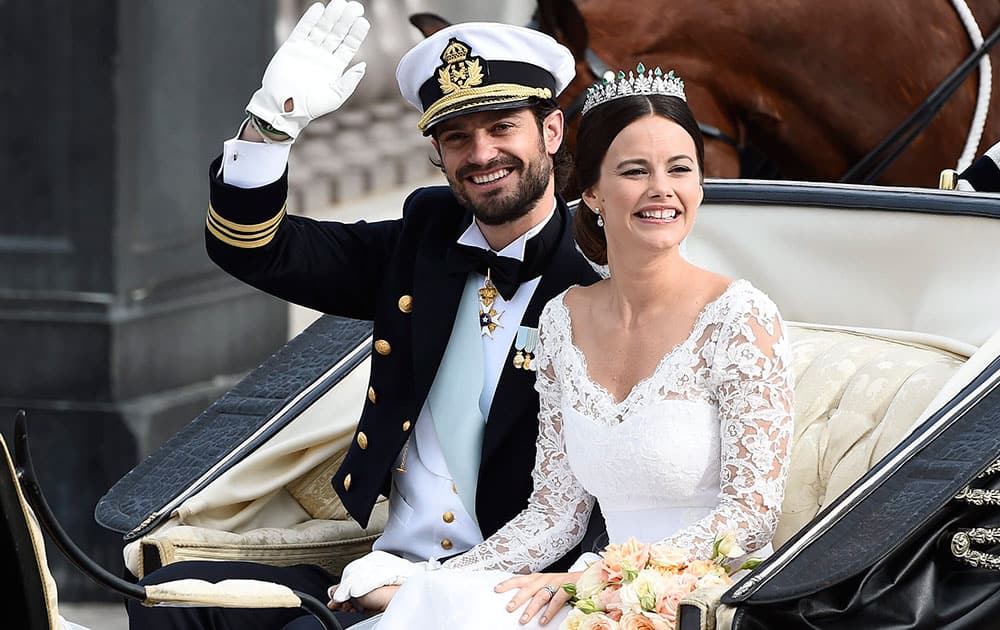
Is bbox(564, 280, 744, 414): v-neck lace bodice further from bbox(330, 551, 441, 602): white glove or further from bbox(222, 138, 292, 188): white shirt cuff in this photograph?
bbox(222, 138, 292, 188): white shirt cuff

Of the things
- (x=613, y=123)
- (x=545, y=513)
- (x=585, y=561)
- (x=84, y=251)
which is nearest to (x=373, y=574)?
(x=545, y=513)

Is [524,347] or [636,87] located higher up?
[636,87]

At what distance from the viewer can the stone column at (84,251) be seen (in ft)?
14.9

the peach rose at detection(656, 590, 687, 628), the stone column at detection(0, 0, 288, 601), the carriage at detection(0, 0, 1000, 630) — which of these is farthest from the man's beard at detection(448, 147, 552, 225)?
the stone column at detection(0, 0, 288, 601)

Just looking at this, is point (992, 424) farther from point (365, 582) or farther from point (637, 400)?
point (365, 582)

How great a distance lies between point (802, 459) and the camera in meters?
2.53

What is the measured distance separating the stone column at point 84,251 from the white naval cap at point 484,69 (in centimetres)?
208

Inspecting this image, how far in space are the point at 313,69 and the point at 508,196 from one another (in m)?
0.34

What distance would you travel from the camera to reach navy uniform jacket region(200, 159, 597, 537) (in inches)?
102

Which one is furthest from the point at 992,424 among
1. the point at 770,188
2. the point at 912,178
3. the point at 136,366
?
the point at 136,366

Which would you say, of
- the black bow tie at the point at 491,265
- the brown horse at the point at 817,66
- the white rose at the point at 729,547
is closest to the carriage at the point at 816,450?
the white rose at the point at 729,547

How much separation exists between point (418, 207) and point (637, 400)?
595 millimetres

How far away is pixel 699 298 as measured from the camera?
2.37 m

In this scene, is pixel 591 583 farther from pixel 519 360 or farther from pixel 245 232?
pixel 245 232
